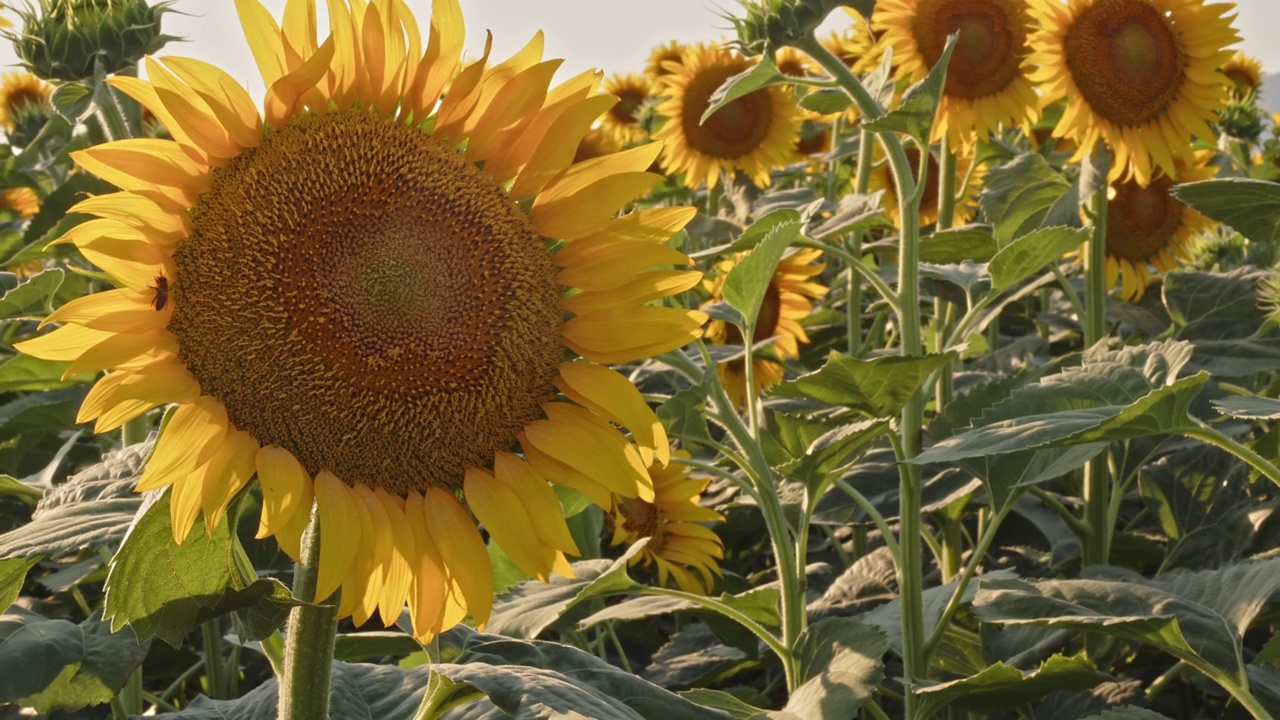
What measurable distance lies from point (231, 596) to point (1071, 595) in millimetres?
1336

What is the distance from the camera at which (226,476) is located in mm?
1231

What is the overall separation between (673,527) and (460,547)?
1734 millimetres

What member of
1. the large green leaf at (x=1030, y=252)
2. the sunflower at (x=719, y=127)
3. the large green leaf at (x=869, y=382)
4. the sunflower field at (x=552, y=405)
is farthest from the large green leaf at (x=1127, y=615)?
the sunflower at (x=719, y=127)

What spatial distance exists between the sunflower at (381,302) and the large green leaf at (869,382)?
0.68m

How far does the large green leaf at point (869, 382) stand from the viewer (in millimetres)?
2047

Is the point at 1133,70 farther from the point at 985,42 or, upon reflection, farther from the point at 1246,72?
the point at 1246,72

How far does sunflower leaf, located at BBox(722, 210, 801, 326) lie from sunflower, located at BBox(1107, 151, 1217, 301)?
75.9 inches

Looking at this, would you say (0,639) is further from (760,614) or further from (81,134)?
(81,134)

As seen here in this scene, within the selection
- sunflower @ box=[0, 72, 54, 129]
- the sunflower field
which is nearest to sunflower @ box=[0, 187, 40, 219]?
sunflower @ box=[0, 72, 54, 129]

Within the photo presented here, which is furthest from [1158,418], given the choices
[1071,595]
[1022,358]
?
[1022,358]

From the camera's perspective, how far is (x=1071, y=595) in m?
2.06

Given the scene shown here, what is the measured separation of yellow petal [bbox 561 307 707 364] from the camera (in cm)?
140

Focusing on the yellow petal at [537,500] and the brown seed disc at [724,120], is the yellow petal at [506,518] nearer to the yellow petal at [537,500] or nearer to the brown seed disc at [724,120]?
the yellow petal at [537,500]

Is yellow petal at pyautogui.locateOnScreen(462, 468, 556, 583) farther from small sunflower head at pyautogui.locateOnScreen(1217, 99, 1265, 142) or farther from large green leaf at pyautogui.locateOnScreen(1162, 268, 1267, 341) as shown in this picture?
small sunflower head at pyautogui.locateOnScreen(1217, 99, 1265, 142)
